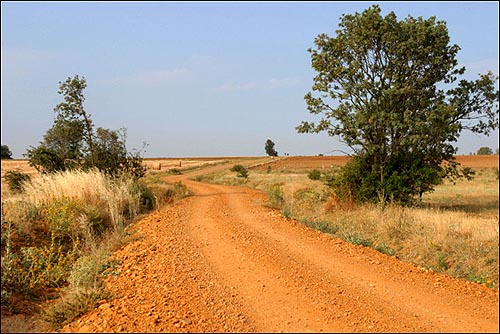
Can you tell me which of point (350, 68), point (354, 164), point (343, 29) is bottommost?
point (354, 164)

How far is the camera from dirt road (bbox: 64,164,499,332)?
521 cm

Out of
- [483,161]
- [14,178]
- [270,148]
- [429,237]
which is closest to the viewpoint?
[429,237]

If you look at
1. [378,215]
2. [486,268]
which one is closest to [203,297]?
[486,268]

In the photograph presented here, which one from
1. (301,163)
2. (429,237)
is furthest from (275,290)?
(301,163)

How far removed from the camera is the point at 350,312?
5480 millimetres

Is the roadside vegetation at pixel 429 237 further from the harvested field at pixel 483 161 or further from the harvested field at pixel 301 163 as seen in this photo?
the harvested field at pixel 301 163

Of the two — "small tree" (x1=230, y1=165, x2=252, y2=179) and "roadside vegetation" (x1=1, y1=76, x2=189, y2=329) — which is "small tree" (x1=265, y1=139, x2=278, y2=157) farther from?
"roadside vegetation" (x1=1, y1=76, x2=189, y2=329)

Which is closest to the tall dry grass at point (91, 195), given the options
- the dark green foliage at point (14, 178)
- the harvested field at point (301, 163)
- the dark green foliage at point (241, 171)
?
the dark green foliage at point (14, 178)

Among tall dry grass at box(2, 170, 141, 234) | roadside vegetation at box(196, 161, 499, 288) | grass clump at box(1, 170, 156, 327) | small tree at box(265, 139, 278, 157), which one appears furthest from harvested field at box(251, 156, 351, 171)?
grass clump at box(1, 170, 156, 327)

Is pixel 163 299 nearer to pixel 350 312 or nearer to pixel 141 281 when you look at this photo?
pixel 141 281

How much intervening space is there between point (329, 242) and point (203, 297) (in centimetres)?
418

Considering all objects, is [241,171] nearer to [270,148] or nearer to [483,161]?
[483,161]

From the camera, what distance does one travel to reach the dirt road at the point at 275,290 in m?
5.21

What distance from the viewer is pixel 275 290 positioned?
6391mm
